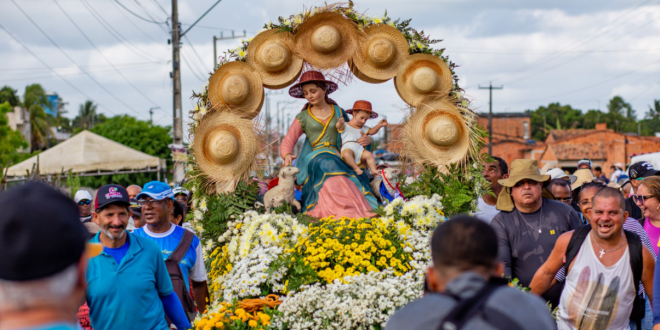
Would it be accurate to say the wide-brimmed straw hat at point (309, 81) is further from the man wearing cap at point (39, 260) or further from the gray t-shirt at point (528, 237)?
the man wearing cap at point (39, 260)

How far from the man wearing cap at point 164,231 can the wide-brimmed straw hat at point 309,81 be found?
320 cm

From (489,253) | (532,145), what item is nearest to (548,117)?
(532,145)

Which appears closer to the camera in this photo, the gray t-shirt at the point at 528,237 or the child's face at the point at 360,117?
the gray t-shirt at the point at 528,237

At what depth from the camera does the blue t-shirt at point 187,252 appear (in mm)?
5258

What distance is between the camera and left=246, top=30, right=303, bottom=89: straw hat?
8.09 m

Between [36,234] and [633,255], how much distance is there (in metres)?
3.66

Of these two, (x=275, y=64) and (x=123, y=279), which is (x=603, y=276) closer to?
(x=123, y=279)

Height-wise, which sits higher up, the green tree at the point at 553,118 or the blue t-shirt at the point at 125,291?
the green tree at the point at 553,118

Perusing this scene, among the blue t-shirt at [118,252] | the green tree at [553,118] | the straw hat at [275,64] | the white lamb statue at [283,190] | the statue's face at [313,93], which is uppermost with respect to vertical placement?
the green tree at [553,118]

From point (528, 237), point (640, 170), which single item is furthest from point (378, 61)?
point (528, 237)

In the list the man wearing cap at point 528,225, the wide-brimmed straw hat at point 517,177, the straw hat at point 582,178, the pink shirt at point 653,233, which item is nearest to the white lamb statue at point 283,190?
the wide-brimmed straw hat at point 517,177

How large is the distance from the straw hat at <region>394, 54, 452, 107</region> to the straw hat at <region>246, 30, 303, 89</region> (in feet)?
4.71

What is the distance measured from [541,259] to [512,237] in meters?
0.29

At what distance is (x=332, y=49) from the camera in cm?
812
